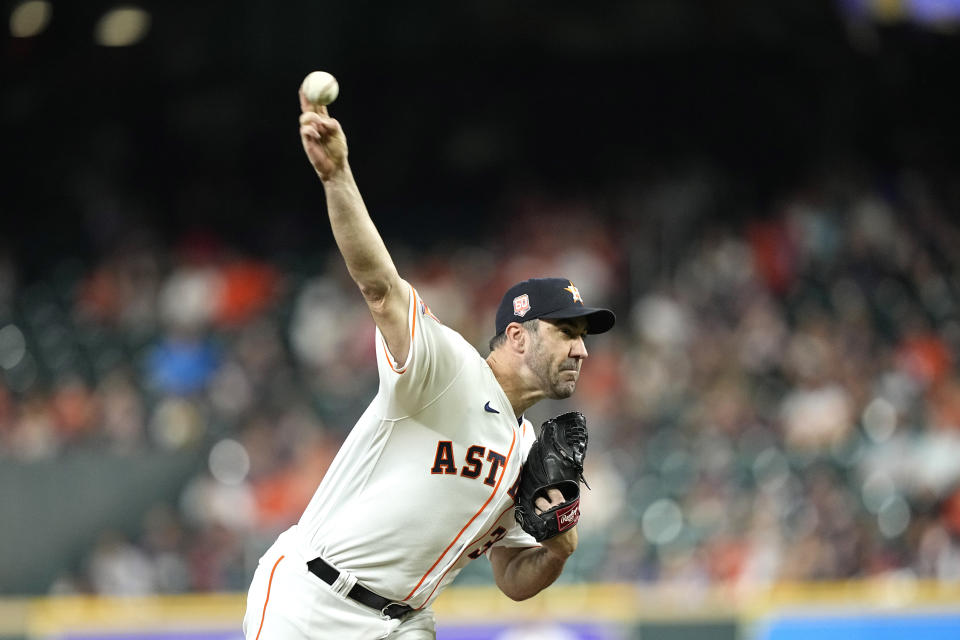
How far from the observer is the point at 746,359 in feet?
36.9

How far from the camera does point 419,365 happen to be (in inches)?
138

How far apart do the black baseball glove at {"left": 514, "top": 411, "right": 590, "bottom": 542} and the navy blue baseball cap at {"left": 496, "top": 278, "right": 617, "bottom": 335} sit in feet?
1.10

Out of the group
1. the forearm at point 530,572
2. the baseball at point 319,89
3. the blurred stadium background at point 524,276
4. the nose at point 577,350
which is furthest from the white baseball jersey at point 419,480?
the blurred stadium background at point 524,276

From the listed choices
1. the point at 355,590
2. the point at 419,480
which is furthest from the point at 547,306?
the point at 355,590

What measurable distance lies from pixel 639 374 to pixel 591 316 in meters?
7.42

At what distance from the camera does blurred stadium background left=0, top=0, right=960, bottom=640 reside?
941 cm

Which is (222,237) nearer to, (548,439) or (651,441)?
(651,441)

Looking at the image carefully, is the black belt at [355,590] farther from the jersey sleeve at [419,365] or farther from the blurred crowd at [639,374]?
the blurred crowd at [639,374]

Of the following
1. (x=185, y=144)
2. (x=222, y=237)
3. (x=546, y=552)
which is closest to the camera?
(x=546, y=552)

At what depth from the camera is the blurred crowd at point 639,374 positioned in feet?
31.5

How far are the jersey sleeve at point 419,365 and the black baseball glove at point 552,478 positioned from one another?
423mm

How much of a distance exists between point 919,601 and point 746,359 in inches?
130

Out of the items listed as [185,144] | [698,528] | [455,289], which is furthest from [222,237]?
[698,528]

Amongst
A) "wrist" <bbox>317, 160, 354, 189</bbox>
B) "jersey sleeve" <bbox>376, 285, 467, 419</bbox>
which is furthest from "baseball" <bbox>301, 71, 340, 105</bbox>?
"jersey sleeve" <bbox>376, 285, 467, 419</bbox>
